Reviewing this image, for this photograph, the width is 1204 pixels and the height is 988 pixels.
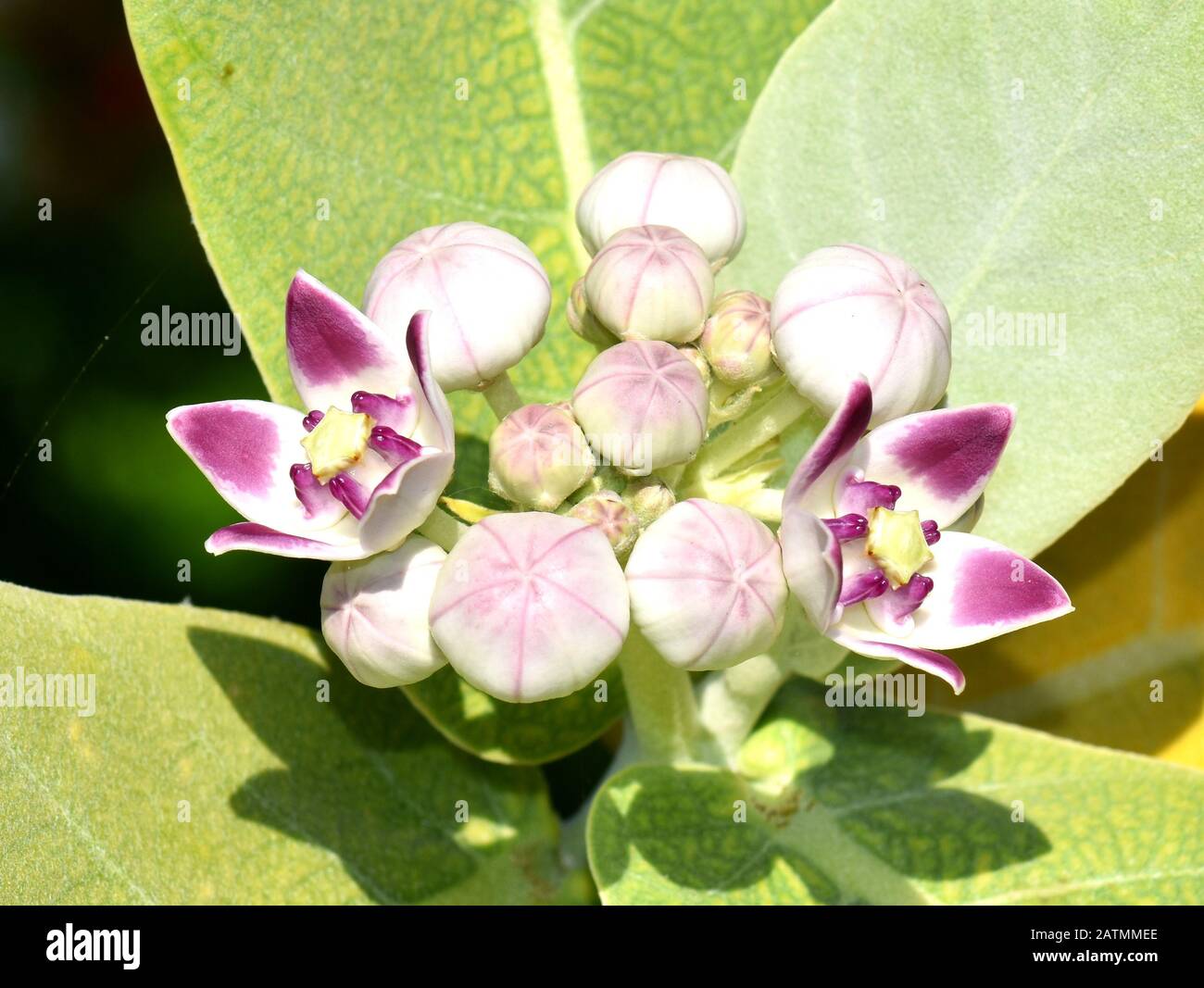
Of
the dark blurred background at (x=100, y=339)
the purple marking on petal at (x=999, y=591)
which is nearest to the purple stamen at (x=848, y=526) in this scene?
the purple marking on petal at (x=999, y=591)

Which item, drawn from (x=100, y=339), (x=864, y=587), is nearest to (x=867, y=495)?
(x=864, y=587)

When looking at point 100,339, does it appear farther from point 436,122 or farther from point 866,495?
point 866,495

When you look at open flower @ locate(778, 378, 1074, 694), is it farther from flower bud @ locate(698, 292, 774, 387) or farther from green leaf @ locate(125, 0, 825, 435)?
green leaf @ locate(125, 0, 825, 435)

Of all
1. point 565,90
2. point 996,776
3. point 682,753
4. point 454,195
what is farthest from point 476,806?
point 565,90

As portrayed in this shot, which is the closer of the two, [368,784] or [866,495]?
[866,495]

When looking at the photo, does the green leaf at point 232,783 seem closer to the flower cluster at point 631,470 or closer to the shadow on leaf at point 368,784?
the shadow on leaf at point 368,784

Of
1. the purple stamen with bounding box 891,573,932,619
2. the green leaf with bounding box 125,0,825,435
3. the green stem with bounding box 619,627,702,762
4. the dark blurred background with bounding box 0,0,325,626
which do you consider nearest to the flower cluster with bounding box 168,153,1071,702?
the purple stamen with bounding box 891,573,932,619
